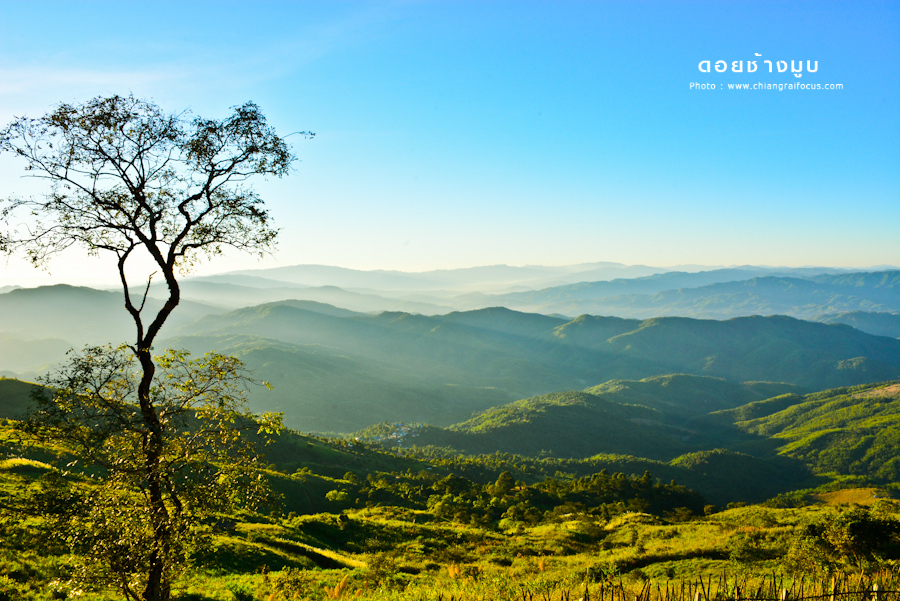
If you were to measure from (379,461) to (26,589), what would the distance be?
12278 cm

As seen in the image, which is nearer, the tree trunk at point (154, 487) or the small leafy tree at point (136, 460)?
the small leafy tree at point (136, 460)

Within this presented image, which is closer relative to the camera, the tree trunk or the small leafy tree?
the small leafy tree

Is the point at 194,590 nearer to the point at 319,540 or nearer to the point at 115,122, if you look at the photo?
the point at 115,122

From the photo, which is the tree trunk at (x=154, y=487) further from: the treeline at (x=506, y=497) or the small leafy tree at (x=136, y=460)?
the treeline at (x=506, y=497)

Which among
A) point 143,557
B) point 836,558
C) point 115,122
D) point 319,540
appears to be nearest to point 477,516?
point 319,540

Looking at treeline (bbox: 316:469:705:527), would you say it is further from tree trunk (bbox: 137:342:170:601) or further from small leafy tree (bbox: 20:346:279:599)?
small leafy tree (bbox: 20:346:279:599)

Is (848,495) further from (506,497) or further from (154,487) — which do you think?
(154,487)

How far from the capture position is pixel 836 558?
23.9 meters

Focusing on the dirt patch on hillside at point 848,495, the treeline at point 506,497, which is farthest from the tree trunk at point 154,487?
A: the dirt patch on hillside at point 848,495

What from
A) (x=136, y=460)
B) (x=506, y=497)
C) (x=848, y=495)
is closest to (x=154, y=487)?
(x=136, y=460)

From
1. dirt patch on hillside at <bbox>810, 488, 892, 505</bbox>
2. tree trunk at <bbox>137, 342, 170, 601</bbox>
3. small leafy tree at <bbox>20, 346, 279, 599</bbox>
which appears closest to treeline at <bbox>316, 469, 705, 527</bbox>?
tree trunk at <bbox>137, 342, 170, 601</bbox>

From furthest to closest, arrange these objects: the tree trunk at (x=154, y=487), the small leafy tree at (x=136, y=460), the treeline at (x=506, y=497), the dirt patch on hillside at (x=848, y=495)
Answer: the dirt patch on hillside at (x=848, y=495), the treeline at (x=506, y=497), the tree trunk at (x=154, y=487), the small leafy tree at (x=136, y=460)

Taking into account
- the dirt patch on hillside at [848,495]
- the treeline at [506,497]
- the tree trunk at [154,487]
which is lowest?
the dirt patch on hillside at [848,495]

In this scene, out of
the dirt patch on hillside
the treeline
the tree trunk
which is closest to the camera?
the tree trunk
